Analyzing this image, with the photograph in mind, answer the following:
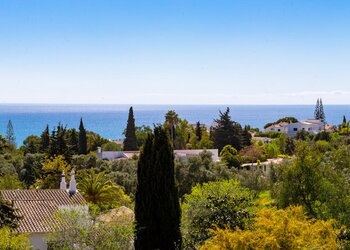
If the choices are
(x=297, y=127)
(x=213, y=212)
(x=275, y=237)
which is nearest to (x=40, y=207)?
(x=213, y=212)

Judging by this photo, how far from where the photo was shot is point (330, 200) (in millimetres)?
25297

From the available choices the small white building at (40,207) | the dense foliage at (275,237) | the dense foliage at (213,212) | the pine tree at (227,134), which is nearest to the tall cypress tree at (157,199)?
the dense foliage at (213,212)

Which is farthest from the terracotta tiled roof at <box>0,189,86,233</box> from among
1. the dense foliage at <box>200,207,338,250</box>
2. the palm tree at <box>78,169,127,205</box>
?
the dense foliage at <box>200,207,338,250</box>

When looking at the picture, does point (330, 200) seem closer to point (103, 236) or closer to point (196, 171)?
point (103, 236)

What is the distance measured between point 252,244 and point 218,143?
66315mm

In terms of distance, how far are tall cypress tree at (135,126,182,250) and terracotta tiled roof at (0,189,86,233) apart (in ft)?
12.4

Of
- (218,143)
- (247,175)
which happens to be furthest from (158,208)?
(218,143)

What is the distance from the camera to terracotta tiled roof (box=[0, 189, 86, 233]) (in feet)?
75.1

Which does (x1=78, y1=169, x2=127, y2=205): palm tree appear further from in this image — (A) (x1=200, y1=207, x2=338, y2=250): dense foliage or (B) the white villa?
(B) the white villa

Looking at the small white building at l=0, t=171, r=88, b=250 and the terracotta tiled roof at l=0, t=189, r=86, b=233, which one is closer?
the small white building at l=0, t=171, r=88, b=250

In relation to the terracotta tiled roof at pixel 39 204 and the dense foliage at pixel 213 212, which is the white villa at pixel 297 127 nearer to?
the terracotta tiled roof at pixel 39 204

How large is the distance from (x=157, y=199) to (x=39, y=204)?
7.31 m

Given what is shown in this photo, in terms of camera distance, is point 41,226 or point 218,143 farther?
point 218,143

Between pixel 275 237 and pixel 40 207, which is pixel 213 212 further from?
pixel 40 207
